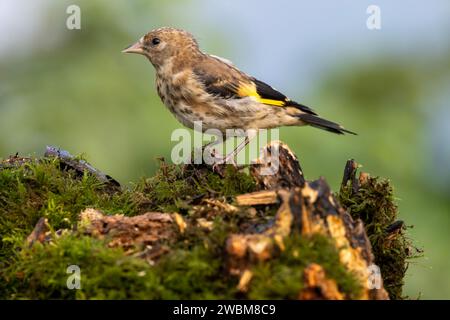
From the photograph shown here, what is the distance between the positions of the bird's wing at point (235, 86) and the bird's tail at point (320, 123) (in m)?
0.06

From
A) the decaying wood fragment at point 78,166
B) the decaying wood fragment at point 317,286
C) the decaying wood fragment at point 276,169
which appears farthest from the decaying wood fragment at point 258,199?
the decaying wood fragment at point 78,166

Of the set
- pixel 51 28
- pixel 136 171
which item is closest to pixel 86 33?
pixel 51 28

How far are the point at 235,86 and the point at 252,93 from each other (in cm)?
18

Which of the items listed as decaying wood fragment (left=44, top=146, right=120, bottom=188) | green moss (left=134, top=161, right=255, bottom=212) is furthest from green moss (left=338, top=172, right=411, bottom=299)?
decaying wood fragment (left=44, top=146, right=120, bottom=188)

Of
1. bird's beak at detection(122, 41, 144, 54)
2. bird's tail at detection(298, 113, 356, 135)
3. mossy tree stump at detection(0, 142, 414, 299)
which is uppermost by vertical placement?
bird's beak at detection(122, 41, 144, 54)

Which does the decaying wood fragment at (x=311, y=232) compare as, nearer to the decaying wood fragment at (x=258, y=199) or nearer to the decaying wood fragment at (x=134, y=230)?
the decaying wood fragment at (x=258, y=199)

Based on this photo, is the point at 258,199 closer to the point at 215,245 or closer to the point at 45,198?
the point at 215,245

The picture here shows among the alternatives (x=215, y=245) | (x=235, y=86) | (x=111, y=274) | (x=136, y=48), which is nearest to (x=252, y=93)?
(x=235, y=86)

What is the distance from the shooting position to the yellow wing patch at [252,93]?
287 inches

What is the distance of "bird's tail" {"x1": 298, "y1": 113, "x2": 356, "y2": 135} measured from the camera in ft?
23.5

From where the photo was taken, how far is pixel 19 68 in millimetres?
8445

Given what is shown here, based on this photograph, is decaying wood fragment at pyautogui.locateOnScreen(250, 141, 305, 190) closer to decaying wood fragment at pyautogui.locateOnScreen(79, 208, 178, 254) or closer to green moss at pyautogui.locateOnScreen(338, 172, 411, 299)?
green moss at pyautogui.locateOnScreen(338, 172, 411, 299)

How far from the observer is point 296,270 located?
3881 mm

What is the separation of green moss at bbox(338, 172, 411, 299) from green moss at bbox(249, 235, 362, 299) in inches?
44.0
